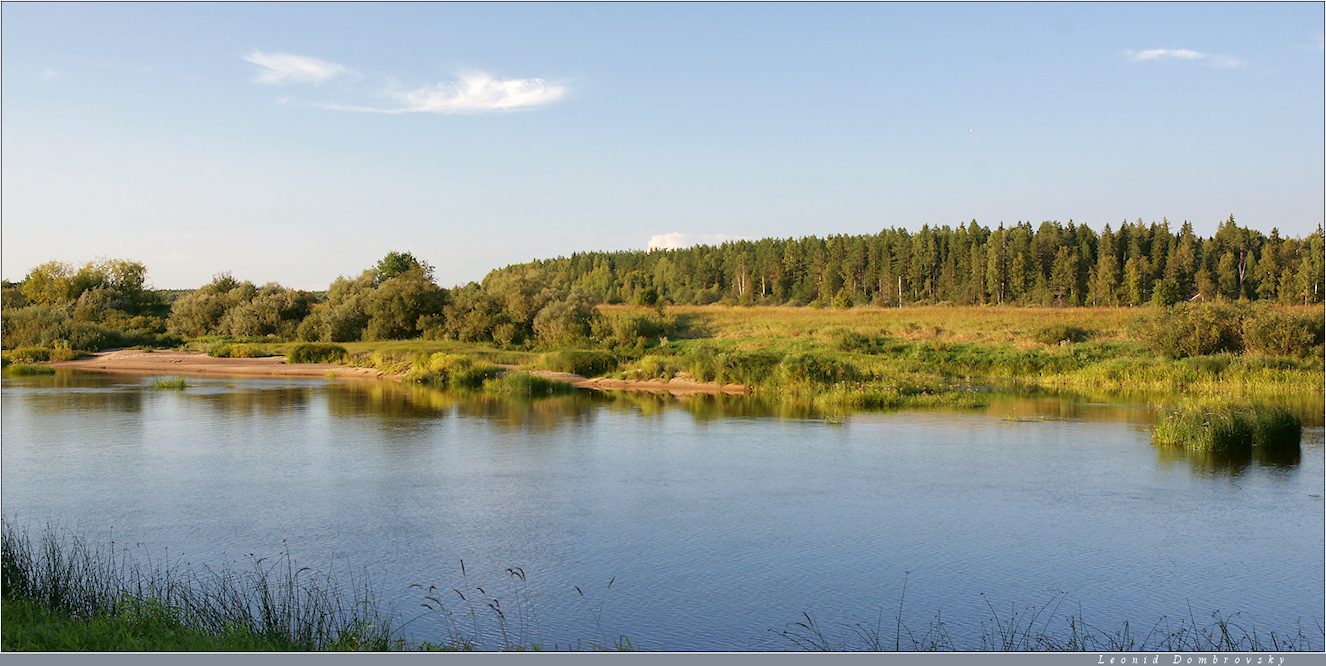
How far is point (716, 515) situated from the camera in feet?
36.7

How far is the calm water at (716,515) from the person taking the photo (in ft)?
26.6

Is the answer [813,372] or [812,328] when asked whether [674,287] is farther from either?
[813,372]

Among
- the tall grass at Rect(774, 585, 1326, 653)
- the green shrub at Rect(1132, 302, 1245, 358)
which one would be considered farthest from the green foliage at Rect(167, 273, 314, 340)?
the tall grass at Rect(774, 585, 1326, 653)

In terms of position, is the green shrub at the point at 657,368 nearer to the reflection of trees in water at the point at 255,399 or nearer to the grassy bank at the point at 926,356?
the grassy bank at the point at 926,356

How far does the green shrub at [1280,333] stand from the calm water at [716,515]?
Result: 1110 centimetres

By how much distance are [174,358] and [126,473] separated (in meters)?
26.9

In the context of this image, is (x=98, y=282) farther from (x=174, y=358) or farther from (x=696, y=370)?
(x=696, y=370)

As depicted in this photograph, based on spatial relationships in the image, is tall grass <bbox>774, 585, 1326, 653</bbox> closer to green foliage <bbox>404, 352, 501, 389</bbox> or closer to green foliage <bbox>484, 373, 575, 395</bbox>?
green foliage <bbox>484, 373, 575, 395</bbox>

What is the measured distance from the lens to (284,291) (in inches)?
1957

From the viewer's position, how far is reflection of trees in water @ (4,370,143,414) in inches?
848

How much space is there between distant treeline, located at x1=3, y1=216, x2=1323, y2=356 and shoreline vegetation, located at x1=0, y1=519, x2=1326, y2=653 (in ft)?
94.4

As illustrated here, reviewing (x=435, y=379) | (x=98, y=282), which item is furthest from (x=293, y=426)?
(x=98, y=282)

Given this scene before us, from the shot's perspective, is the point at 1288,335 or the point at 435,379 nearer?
the point at 1288,335

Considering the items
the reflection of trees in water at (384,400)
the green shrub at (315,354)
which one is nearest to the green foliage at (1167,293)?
the green shrub at (315,354)
